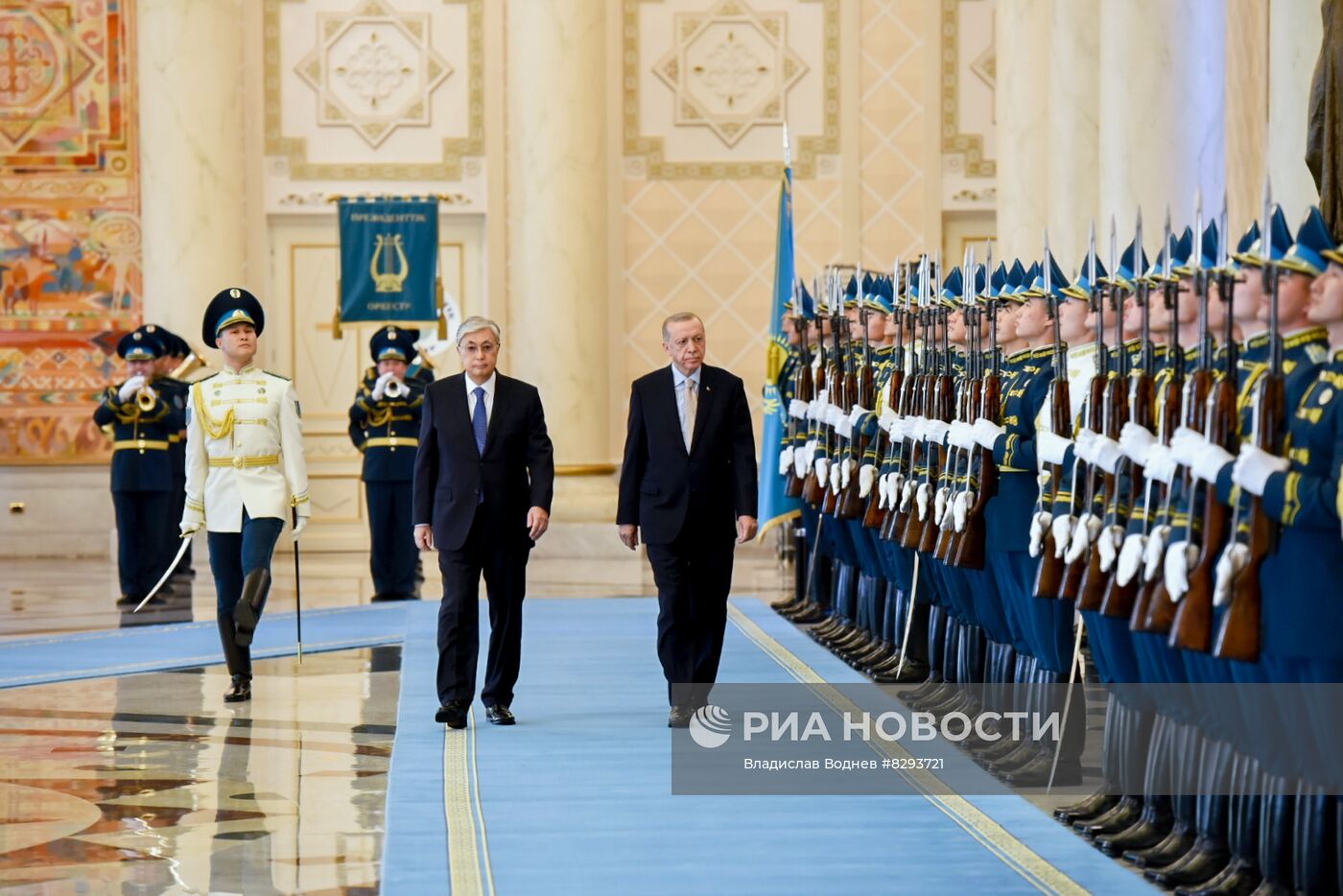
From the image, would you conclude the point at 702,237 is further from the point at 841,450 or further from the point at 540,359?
the point at 841,450

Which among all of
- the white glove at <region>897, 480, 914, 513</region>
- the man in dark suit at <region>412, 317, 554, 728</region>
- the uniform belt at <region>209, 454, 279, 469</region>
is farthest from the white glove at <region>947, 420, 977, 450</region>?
the uniform belt at <region>209, 454, 279, 469</region>

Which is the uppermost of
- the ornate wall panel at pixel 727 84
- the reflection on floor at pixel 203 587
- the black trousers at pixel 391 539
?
the ornate wall panel at pixel 727 84

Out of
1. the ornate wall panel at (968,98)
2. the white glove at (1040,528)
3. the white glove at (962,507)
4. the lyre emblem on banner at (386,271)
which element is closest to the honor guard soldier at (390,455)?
the lyre emblem on banner at (386,271)

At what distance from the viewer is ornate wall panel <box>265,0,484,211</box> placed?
16.9 m

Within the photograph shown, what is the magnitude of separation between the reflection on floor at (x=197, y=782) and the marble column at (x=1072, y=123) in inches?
211

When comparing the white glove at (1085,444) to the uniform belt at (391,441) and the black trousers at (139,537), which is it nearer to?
the uniform belt at (391,441)

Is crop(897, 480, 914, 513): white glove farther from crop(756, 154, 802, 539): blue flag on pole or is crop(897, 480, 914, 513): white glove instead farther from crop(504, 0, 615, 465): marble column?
crop(504, 0, 615, 465): marble column

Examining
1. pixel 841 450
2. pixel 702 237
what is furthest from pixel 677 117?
pixel 841 450

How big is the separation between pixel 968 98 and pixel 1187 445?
13.0m

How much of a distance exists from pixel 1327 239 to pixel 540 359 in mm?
11802

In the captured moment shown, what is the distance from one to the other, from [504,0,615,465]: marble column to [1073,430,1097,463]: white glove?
420 inches

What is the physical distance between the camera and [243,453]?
8258 mm

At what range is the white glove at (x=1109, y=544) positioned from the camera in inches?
194

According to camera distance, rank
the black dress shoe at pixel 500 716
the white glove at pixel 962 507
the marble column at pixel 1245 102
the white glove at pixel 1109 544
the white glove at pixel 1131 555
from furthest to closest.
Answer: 1. the marble column at pixel 1245 102
2. the black dress shoe at pixel 500 716
3. the white glove at pixel 962 507
4. the white glove at pixel 1109 544
5. the white glove at pixel 1131 555
